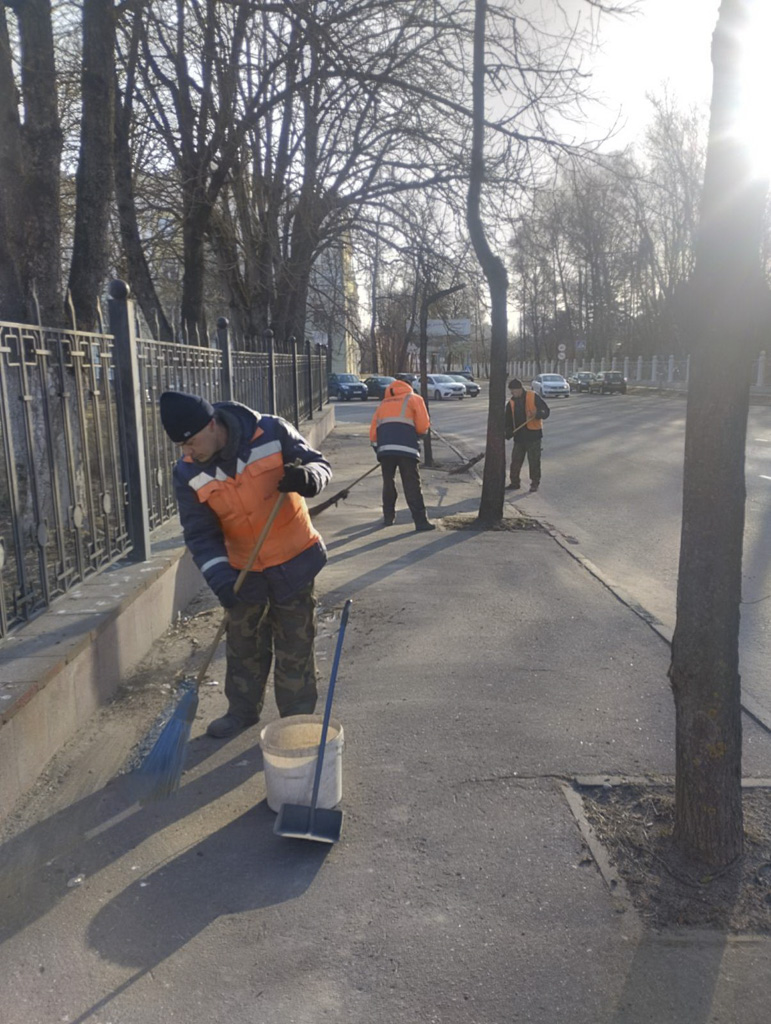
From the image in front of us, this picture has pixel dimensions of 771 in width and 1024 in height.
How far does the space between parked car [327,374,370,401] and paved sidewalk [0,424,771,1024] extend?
41894mm

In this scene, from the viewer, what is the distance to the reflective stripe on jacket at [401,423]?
9078mm

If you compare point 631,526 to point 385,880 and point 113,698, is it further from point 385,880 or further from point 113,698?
point 385,880

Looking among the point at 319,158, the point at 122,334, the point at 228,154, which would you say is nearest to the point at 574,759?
the point at 122,334

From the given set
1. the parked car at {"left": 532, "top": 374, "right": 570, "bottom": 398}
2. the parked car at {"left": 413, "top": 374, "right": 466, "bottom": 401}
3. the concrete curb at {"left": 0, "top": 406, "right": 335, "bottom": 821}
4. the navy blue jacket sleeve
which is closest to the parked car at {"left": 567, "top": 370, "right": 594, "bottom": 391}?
the parked car at {"left": 532, "top": 374, "right": 570, "bottom": 398}

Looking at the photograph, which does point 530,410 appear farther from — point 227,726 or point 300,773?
point 300,773

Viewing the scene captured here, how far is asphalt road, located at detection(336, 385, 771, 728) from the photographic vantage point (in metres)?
6.07

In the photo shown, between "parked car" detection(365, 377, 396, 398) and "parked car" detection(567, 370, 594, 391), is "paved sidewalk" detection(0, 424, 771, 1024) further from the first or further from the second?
"parked car" detection(567, 370, 594, 391)

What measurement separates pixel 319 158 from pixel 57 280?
8971mm

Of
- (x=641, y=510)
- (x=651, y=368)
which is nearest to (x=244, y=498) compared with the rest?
(x=641, y=510)

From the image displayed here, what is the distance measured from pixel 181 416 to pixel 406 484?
18.6 ft

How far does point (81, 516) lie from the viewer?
16.0 ft

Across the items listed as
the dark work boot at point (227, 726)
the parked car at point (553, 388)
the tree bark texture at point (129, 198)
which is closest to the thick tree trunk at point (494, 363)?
the tree bark texture at point (129, 198)

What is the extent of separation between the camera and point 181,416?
3451 millimetres

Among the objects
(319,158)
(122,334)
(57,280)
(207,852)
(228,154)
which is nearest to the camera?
(207,852)
